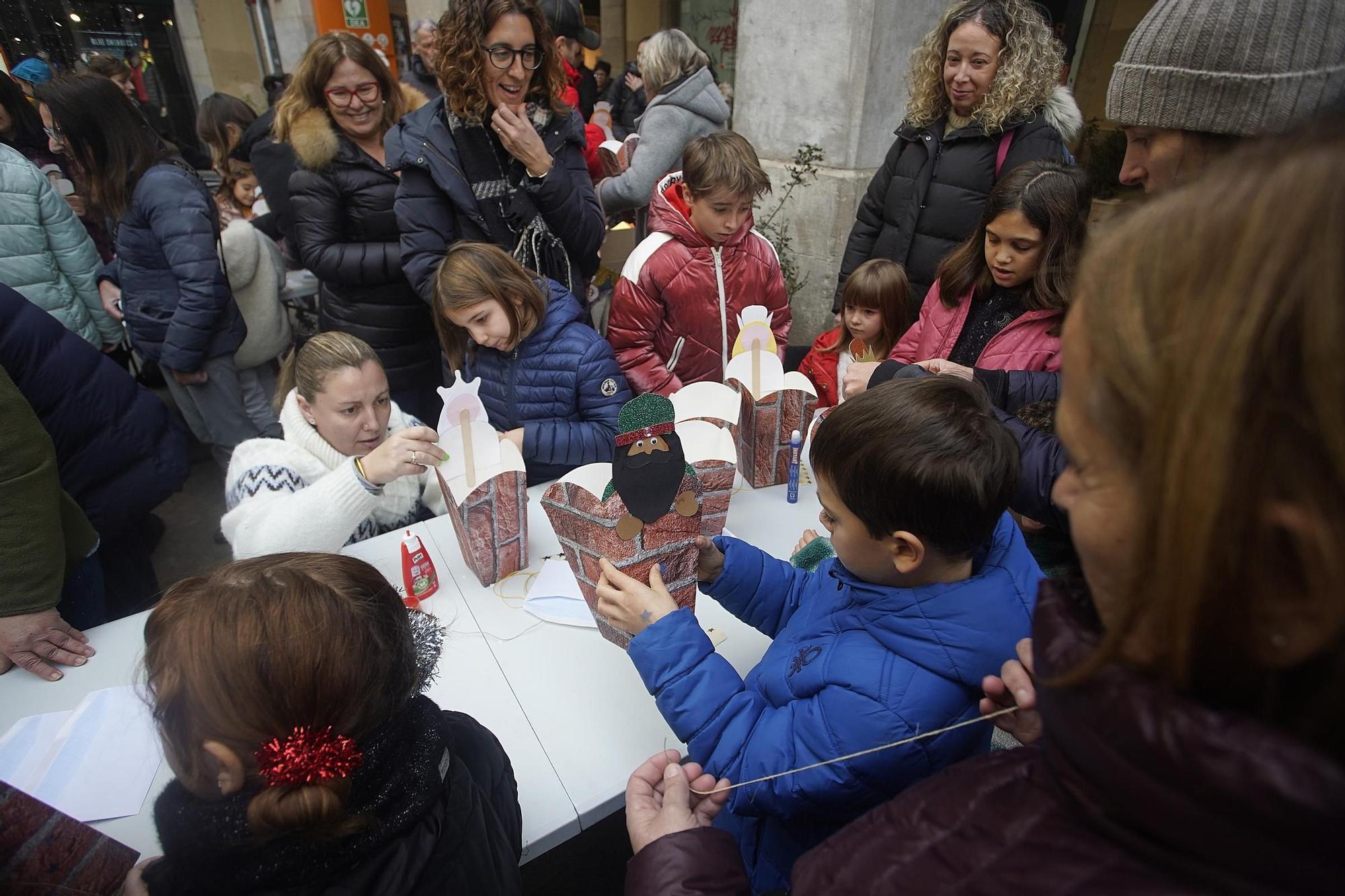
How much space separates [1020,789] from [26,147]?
15.8 ft

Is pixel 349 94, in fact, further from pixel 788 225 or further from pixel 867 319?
pixel 788 225

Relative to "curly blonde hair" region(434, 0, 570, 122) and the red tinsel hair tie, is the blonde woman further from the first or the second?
the red tinsel hair tie

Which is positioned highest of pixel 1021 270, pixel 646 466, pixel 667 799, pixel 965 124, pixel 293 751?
pixel 965 124

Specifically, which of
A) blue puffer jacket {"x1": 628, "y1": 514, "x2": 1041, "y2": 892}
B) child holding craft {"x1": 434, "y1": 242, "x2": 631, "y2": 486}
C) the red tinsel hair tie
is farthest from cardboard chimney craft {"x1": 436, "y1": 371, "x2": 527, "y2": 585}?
the red tinsel hair tie

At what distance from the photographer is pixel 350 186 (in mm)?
2715

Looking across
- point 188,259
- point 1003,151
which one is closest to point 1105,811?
point 1003,151

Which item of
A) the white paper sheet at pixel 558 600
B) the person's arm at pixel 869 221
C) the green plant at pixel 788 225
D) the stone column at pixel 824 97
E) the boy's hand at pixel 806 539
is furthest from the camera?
the green plant at pixel 788 225

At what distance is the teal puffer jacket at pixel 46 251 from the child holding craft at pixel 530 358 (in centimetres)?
155

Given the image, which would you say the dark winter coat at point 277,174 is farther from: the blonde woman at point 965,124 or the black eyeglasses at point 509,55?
the blonde woman at point 965,124

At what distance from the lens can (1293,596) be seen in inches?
15.4

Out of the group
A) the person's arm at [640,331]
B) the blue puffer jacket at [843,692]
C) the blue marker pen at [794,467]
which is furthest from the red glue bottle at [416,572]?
the person's arm at [640,331]

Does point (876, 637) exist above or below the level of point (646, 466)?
below

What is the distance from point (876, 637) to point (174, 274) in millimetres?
3027

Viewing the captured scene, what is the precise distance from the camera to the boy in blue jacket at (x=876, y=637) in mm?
993
